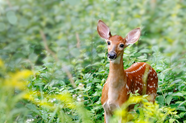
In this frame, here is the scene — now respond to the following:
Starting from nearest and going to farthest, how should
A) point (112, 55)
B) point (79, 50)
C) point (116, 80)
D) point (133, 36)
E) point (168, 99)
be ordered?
point (112, 55) → point (116, 80) → point (133, 36) → point (168, 99) → point (79, 50)

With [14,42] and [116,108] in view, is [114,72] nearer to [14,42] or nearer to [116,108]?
[116,108]

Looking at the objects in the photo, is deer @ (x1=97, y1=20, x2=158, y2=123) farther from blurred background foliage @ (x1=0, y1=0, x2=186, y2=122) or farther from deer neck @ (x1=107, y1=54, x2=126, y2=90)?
blurred background foliage @ (x1=0, y1=0, x2=186, y2=122)

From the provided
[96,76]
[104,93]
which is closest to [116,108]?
[104,93]

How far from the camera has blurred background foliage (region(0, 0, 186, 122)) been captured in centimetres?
385

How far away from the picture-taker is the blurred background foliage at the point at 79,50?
3846 millimetres

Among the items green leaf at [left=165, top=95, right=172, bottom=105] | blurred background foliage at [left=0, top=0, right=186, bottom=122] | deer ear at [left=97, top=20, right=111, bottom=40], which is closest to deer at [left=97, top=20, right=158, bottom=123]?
deer ear at [left=97, top=20, right=111, bottom=40]

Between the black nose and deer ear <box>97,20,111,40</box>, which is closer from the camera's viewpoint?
the black nose

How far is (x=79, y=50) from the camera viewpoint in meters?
4.88

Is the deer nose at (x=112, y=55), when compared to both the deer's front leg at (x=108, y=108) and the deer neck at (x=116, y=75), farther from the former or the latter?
the deer's front leg at (x=108, y=108)

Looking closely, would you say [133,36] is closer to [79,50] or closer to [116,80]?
[116,80]

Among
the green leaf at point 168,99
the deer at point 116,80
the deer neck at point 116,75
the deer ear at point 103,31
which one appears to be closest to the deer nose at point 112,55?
the deer at point 116,80

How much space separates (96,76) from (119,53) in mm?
1333

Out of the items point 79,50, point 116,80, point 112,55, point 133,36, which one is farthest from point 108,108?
point 79,50

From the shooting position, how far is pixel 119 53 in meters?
3.40
